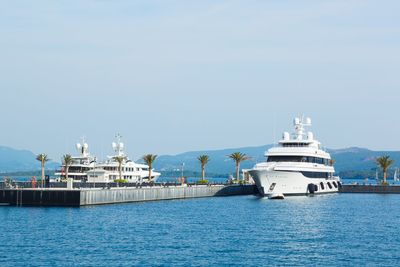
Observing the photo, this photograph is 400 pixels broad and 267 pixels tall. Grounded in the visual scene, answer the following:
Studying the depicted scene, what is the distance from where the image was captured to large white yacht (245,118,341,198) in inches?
4988

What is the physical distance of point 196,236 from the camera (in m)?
71.1

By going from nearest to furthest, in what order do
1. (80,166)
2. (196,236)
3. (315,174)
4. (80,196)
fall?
(196,236)
(80,196)
(315,174)
(80,166)

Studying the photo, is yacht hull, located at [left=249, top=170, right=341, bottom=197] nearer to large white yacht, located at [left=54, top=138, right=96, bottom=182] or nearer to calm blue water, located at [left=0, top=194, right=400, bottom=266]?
calm blue water, located at [left=0, top=194, right=400, bottom=266]

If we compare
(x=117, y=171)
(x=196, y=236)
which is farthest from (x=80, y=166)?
(x=196, y=236)

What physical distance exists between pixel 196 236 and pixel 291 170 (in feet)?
192

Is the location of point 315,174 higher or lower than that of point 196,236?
higher

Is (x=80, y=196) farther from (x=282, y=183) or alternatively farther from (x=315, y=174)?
(x=315, y=174)

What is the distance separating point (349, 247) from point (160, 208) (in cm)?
4362

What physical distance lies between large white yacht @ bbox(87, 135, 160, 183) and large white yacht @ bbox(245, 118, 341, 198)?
31877mm

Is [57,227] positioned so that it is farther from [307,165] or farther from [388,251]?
[307,165]

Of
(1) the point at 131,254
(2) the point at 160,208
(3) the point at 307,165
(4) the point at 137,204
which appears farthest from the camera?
(3) the point at 307,165

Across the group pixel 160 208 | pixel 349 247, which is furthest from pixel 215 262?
pixel 160 208

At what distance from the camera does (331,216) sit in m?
94.7

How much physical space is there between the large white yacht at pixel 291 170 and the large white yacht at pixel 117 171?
31.9m
